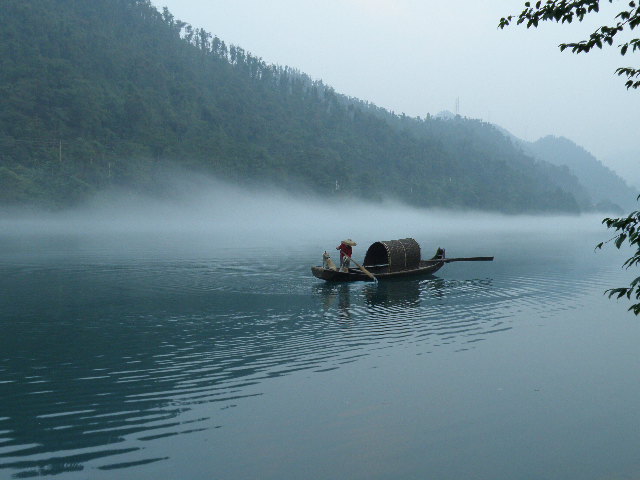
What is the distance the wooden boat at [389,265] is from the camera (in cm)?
3606

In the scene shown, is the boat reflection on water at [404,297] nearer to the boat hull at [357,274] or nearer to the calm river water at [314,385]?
the calm river water at [314,385]

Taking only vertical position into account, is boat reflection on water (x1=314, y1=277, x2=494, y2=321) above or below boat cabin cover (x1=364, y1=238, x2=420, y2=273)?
below

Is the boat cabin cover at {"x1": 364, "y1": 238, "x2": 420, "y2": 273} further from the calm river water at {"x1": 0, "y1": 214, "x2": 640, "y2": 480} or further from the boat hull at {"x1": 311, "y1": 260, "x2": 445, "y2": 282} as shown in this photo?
the calm river water at {"x1": 0, "y1": 214, "x2": 640, "y2": 480}

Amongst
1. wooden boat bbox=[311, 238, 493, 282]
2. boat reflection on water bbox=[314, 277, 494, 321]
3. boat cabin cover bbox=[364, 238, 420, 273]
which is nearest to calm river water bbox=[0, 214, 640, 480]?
boat reflection on water bbox=[314, 277, 494, 321]

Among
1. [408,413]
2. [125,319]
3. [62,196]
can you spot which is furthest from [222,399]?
[62,196]

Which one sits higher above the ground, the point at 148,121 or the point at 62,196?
the point at 148,121

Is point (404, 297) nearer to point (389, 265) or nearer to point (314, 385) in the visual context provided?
point (389, 265)

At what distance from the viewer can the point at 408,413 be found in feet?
44.7

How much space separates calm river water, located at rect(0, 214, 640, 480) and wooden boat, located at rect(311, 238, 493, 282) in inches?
134

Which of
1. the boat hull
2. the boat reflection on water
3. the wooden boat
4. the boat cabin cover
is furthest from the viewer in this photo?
the boat cabin cover

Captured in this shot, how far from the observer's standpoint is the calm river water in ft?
36.4

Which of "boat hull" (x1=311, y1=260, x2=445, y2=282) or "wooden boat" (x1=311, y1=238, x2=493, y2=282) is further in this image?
"wooden boat" (x1=311, y1=238, x2=493, y2=282)

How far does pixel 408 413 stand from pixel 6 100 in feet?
499

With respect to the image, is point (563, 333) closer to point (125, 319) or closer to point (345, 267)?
point (345, 267)
